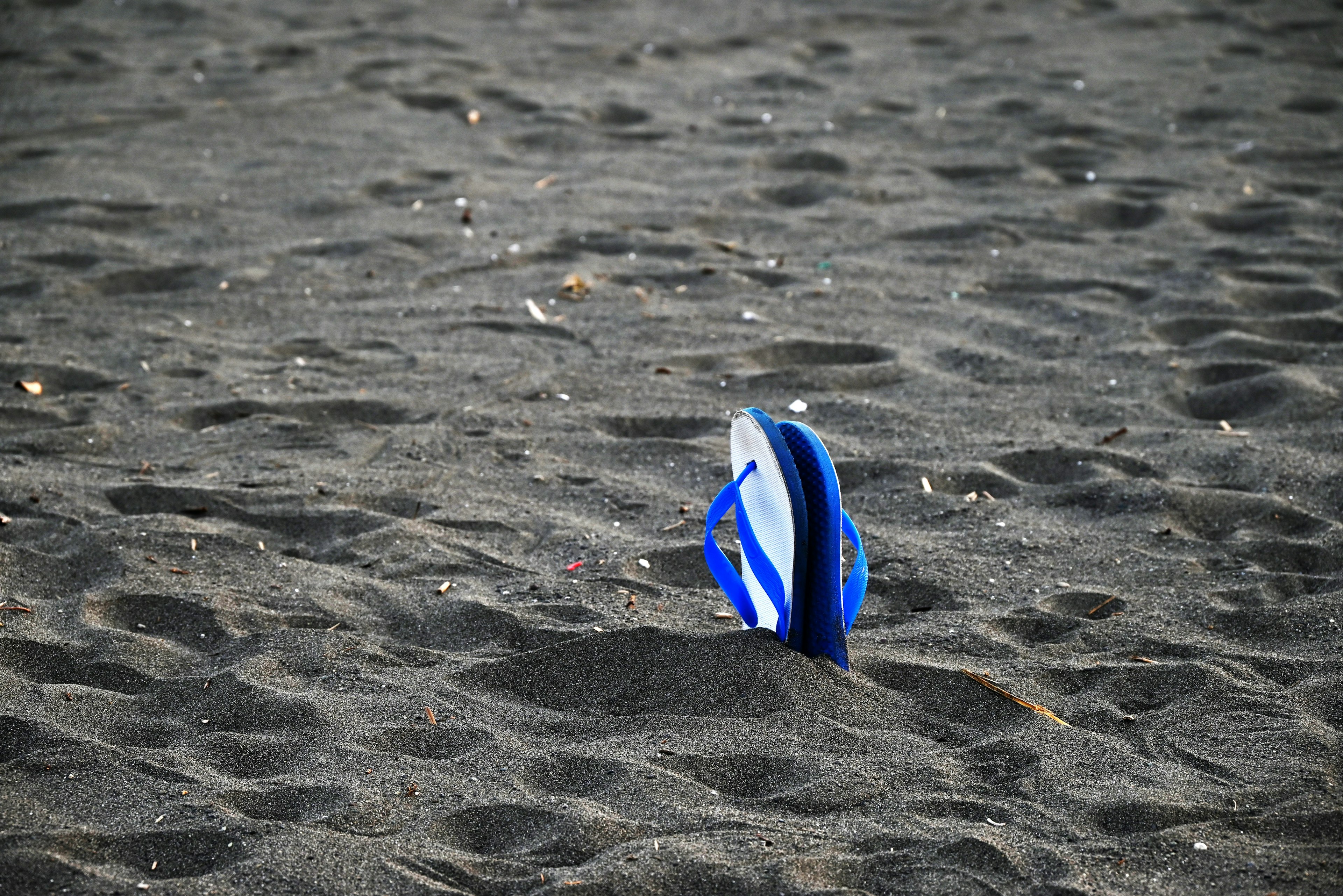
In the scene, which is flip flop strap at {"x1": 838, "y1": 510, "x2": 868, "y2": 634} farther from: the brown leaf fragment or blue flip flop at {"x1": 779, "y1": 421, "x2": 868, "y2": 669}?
the brown leaf fragment

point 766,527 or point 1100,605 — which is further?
point 1100,605

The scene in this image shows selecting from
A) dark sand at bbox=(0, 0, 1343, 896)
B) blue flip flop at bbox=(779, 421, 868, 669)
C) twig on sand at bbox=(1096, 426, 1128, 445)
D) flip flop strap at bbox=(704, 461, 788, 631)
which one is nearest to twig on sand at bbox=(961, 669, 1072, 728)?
dark sand at bbox=(0, 0, 1343, 896)

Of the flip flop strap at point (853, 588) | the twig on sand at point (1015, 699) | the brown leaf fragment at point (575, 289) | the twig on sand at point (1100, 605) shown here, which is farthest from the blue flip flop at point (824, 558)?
the brown leaf fragment at point (575, 289)

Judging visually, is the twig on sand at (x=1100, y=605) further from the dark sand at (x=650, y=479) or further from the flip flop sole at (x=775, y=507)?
the flip flop sole at (x=775, y=507)

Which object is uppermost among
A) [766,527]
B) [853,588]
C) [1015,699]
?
[766,527]

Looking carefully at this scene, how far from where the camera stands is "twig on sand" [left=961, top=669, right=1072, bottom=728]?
2.13 m

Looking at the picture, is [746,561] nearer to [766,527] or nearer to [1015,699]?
[766,527]

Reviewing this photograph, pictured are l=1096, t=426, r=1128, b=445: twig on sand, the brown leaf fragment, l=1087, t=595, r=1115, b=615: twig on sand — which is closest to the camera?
l=1087, t=595, r=1115, b=615: twig on sand

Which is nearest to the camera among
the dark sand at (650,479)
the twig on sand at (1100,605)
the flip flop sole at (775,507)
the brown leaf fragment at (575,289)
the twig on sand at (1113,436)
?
the dark sand at (650,479)

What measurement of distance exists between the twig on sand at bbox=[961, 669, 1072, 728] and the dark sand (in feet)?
0.06

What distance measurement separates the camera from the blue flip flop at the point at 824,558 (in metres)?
2.12

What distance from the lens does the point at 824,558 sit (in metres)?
2.15

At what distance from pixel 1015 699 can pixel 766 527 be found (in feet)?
1.75

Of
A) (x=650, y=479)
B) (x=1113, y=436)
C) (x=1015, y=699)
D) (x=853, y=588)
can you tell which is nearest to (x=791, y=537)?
(x=853, y=588)
